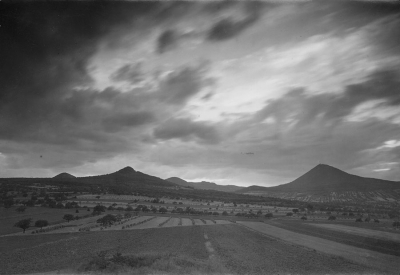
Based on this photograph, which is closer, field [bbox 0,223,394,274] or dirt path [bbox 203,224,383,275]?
dirt path [bbox 203,224,383,275]

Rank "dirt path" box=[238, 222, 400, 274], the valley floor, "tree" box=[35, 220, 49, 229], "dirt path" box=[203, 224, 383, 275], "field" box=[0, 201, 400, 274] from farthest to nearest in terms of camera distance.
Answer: "tree" box=[35, 220, 49, 229] < "dirt path" box=[238, 222, 400, 274] < "dirt path" box=[203, 224, 383, 275] < the valley floor < "field" box=[0, 201, 400, 274]

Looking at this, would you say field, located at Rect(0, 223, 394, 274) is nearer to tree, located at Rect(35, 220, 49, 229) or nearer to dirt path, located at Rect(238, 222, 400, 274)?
dirt path, located at Rect(238, 222, 400, 274)

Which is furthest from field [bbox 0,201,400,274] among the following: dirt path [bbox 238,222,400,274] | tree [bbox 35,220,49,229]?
tree [bbox 35,220,49,229]

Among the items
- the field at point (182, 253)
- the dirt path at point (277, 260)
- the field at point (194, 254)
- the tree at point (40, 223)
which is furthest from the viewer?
the tree at point (40, 223)

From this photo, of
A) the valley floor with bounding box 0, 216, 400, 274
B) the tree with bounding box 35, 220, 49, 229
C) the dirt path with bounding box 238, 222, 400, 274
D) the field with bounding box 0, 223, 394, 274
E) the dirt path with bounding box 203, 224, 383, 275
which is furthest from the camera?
the tree with bounding box 35, 220, 49, 229

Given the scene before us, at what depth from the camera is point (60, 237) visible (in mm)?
45781

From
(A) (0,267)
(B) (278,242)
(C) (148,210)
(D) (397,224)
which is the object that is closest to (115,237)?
(A) (0,267)

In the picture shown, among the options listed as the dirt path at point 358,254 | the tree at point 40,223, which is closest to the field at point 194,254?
the dirt path at point 358,254

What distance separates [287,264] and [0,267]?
3036 centimetres

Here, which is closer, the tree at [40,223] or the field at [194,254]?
the field at [194,254]

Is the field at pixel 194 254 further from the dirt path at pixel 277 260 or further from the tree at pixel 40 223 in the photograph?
the tree at pixel 40 223

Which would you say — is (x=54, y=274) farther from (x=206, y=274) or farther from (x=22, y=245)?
(x=22, y=245)

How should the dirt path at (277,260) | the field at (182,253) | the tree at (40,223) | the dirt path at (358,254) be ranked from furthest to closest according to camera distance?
the tree at (40,223) < the dirt path at (358,254) < the field at (182,253) < the dirt path at (277,260)

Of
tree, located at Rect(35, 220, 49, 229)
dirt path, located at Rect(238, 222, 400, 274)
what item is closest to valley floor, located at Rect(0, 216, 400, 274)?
dirt path, located at Rect(238, 222, 400, 274)
